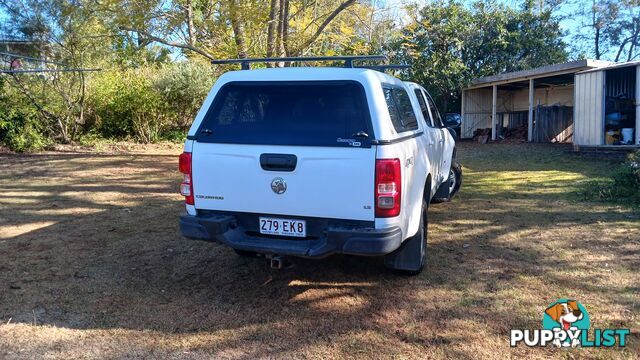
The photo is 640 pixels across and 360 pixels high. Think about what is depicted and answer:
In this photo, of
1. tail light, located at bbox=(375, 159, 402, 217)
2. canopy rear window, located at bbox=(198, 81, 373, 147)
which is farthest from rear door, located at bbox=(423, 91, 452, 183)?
tail light, located at bbox=(375, 159, 402, 217)

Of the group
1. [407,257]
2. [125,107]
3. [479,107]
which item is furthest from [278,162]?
[479,107]

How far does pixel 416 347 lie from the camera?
372cm

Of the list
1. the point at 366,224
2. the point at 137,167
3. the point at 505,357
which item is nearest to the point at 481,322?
the point at 505,357

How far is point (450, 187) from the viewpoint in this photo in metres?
8.77

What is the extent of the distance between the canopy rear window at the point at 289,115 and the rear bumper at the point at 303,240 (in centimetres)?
66

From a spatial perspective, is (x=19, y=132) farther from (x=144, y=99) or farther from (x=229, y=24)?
(x=229, y=24)

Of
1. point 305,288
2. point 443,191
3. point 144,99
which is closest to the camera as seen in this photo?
point 305,288

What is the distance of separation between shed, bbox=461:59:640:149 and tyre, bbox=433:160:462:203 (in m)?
7.28

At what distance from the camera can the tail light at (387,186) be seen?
12.9ft

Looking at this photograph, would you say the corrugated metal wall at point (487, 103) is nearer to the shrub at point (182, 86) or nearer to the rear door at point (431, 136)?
the shrub at point (182, 86)

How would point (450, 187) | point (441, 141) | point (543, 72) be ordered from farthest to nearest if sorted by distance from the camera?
point (543, 72) < point (450, 187) < point (441, 141)

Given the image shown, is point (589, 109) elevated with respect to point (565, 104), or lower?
lower

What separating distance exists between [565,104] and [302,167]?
67.7 feet

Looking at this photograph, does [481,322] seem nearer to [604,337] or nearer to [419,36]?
[604,337]
